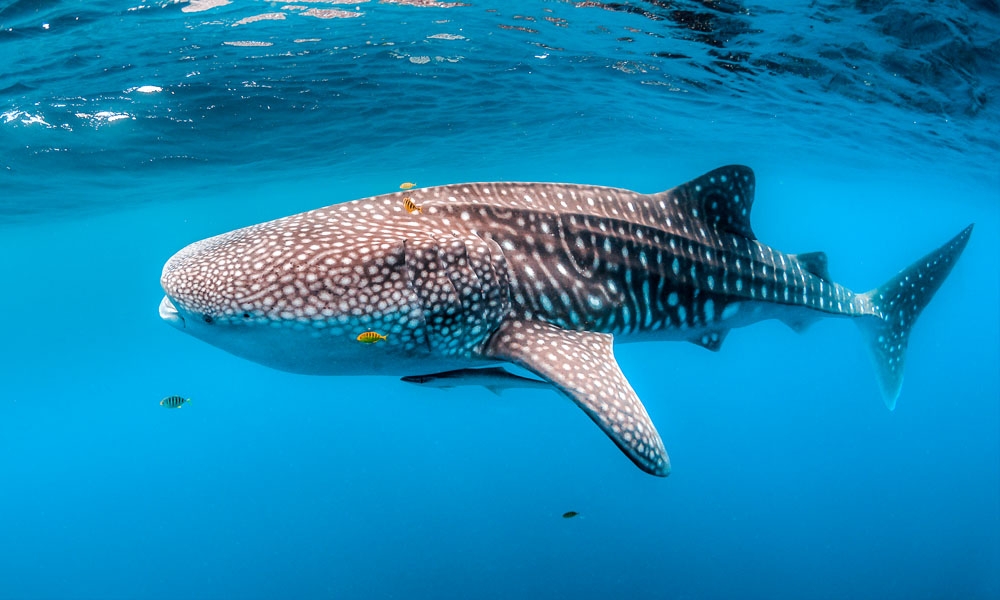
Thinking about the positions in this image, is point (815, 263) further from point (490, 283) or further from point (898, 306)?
point (490, 283)

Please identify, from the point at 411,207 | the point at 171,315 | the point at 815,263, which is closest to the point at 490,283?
the point at 411,207

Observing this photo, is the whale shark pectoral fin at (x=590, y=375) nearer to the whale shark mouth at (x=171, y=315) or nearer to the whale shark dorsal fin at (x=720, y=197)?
the whale shark dorsal fin at (x=720, y=197)

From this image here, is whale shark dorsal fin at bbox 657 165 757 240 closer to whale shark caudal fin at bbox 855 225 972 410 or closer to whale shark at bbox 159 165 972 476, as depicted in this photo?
whale shark at bbox 159 165 972 476

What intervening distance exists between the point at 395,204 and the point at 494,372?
148 cm

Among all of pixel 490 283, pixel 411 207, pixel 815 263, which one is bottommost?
pixel 815 263

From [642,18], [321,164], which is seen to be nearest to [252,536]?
[321,164]

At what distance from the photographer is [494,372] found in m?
4.14

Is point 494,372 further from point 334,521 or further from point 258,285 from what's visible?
point 334,521

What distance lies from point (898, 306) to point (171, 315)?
339 inches

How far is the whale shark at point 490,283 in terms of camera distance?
344 cm

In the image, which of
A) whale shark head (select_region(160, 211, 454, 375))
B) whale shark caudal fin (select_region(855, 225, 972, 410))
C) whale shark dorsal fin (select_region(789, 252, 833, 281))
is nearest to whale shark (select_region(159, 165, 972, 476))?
whale shark head (select_region(160, 211, 454, 375))

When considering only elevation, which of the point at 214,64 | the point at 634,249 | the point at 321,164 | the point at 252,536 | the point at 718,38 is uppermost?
the point at 718,38

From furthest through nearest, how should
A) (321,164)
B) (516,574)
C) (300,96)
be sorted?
(321,164)
(516,574)
(300,96)

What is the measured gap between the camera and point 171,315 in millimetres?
3658
